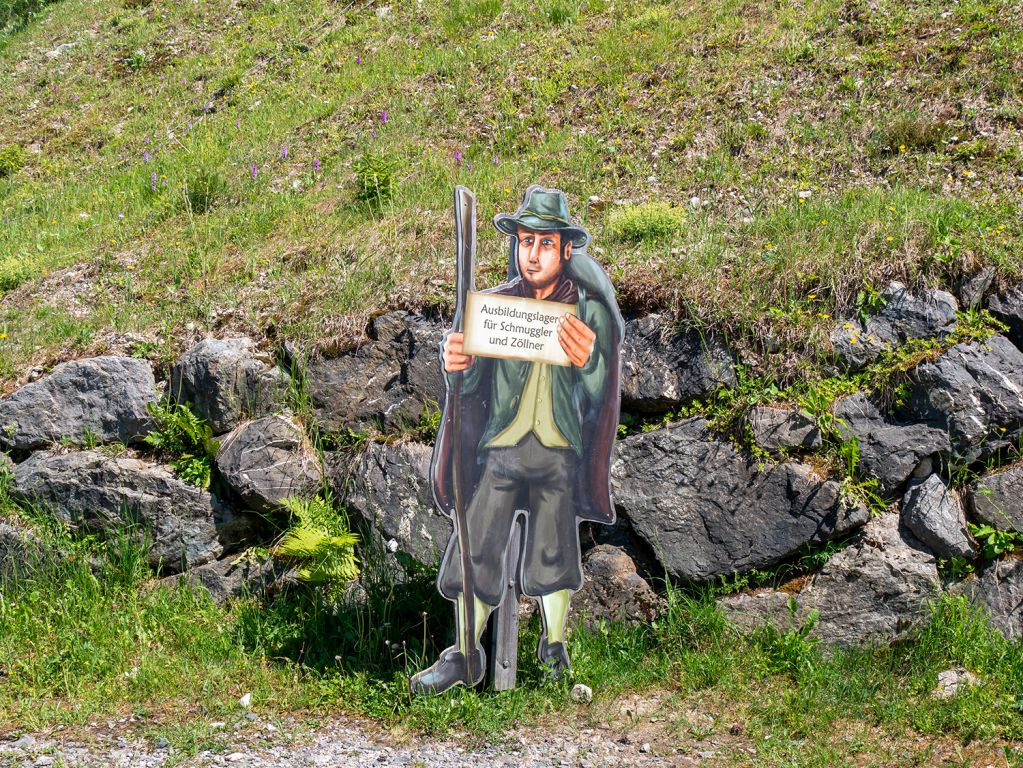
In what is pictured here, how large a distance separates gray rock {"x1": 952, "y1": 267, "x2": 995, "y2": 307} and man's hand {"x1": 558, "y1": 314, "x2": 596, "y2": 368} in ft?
9.17

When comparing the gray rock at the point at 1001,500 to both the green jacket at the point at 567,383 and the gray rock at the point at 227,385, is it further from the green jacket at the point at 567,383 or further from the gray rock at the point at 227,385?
the gray rock at the point at 227,385

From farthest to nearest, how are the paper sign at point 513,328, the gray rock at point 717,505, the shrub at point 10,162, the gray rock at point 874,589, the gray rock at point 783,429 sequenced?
the shrub at point 10,162 < the gray rock at point 783,429 < the gray rock at point 717,505 < the gray rock at point 874,589 < the paper sign at point 513,328

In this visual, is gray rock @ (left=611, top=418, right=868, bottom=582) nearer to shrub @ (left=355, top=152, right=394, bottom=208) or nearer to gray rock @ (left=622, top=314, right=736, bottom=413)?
gray rock @ (left=622, top=314, right=736, bottom=413)

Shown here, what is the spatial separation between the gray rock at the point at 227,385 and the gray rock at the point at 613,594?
8.48 ft

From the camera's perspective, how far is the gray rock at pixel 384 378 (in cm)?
626

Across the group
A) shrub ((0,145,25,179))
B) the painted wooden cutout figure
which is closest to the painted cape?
the painted wooden cutout figure

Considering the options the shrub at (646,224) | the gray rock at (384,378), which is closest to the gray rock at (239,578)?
the gray rock at (384,378)

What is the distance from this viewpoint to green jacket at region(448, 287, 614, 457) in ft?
15.6

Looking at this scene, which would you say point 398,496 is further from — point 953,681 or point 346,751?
point 953,681

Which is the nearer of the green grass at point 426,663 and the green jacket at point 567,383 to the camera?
the green grass at point 426,663

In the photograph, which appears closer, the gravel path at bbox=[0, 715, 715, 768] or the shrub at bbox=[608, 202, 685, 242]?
the gravel path at bbox=[0, 715, 715, 768]

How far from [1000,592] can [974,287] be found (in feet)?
6.68

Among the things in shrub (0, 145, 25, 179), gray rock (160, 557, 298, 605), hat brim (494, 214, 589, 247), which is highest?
shrub (0, 145, 25, 179)

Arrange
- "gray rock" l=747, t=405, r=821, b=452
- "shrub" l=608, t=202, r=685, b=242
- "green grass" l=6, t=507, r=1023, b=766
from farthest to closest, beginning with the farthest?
"shrub" l=608, t=202, r=685, b=242, "gray rock" l=747, t=405, r=821, b=452, "green grass" l=6, t=507, r=1023, b=766
